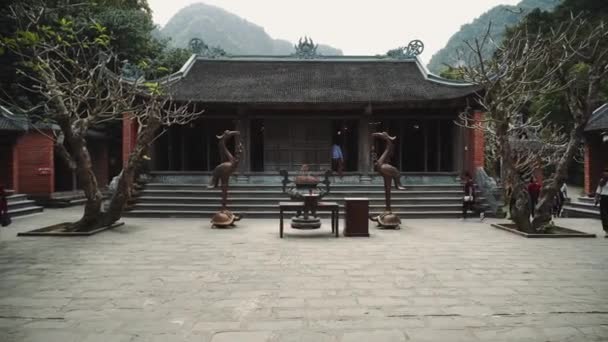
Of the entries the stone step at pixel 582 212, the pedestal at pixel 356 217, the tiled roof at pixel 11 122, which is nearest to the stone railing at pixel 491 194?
the stone step at pixel 582 212

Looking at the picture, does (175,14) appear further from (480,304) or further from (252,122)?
(480,304)

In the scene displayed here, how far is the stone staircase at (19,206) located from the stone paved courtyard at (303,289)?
515 centimetres

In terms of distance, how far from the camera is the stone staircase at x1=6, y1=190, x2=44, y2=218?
13.8 m

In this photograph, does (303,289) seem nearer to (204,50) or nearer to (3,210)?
(3,210)

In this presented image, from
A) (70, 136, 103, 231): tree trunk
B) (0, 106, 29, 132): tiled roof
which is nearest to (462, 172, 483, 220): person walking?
(70, 136, 103, 231): tree trunk

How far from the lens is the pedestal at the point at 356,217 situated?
9.73 m

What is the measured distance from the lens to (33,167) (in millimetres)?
17859

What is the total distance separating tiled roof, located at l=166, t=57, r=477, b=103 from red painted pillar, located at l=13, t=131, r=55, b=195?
5764 mm

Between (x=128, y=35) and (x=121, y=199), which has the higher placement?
(x=128, y=35)

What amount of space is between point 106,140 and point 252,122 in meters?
8.26

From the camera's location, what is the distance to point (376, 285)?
5613 millimetres

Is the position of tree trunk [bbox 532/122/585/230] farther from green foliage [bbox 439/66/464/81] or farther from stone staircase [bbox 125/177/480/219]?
green foliage [bbox 439/66/464/81]

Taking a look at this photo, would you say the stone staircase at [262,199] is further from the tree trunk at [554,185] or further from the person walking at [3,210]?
the tree trunk at [554,185]

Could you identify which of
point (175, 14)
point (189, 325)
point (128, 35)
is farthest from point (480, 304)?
point (175, 14)
